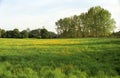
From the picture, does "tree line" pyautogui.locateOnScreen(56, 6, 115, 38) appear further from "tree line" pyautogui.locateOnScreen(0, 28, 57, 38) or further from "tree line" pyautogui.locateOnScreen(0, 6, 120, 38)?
"tree line" pyautogui.locateOnScreen(0, 28, 57, 38)

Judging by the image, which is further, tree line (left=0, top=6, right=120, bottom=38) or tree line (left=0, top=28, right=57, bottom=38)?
tree line (left=0, top=28, right=57, bottom=38)

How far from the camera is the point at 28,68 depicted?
16.9 m

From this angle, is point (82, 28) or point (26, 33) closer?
point (26, 33)

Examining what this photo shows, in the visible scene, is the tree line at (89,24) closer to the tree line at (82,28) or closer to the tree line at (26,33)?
the tree line at (82,28)

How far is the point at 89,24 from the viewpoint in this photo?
101m

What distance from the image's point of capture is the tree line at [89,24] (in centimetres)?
8906

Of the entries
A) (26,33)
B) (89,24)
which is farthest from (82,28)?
(26,33)

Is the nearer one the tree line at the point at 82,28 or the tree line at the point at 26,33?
the tree line at the point at 82,28

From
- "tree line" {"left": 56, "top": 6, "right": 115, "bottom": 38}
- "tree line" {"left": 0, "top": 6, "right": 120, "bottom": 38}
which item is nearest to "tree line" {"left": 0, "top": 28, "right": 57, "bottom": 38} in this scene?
"tree line" {"left": 0, "top": 6, "right": 120, "bottom": 38}

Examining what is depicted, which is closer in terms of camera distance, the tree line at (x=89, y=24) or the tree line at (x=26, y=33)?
the tree line at (x=89, y=24)

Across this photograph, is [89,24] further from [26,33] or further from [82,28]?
[26,33]

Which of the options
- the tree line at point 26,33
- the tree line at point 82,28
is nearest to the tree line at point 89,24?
the tree line at point 82,28

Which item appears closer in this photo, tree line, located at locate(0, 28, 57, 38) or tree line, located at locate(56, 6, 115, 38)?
tree line, located at locate(56, 6, 115, 38)

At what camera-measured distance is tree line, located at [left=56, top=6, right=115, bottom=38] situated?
89062 mm
